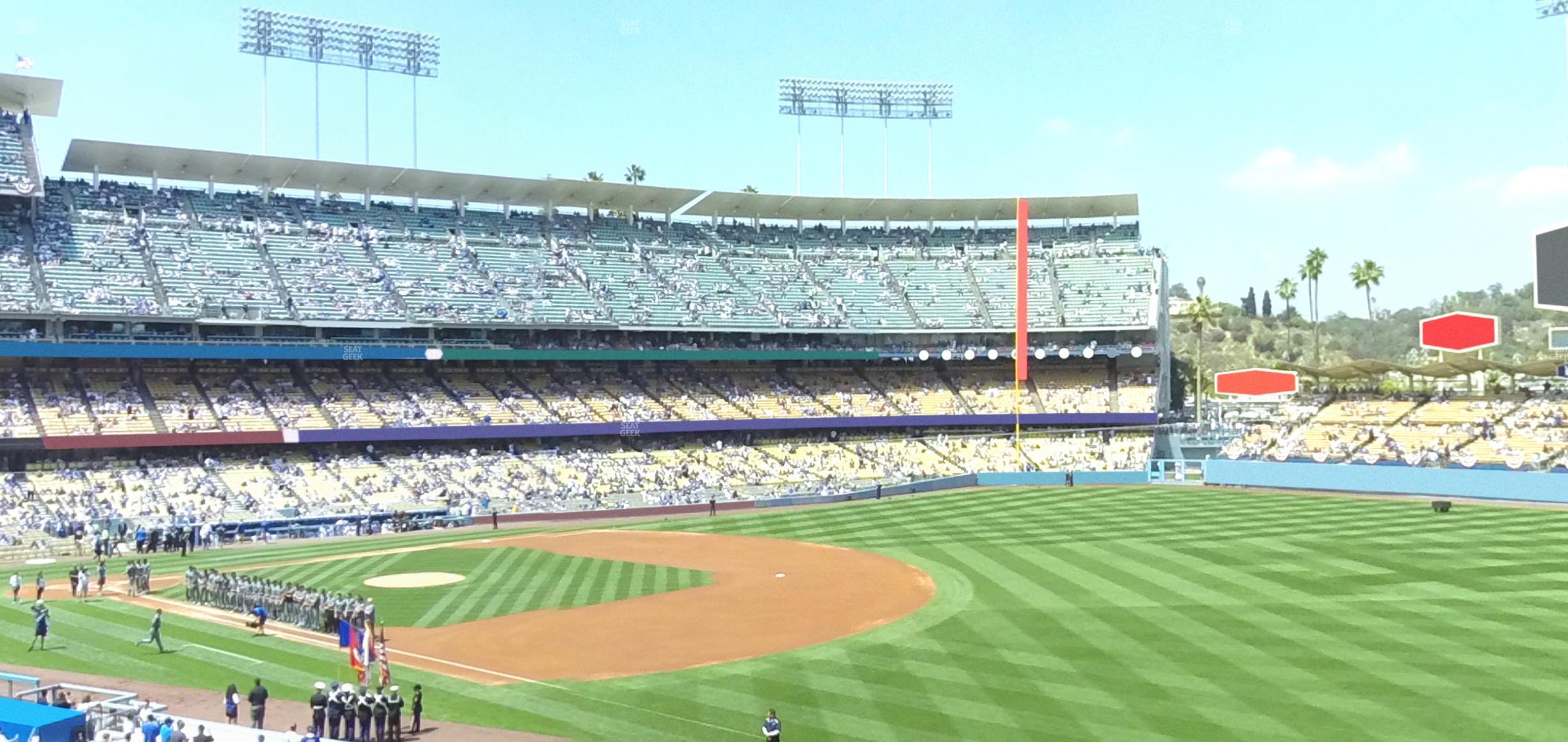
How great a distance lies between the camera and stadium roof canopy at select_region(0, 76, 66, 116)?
5909cm

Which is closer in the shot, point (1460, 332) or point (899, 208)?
point (1460, 332)

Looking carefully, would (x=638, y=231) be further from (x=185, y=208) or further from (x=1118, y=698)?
(x=1118, y=698)

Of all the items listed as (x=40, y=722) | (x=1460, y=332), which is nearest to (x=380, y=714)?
(x=40, y=722)

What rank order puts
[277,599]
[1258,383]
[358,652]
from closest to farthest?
[358,652], [277,599], [1258,383]

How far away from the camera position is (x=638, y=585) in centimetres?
3616

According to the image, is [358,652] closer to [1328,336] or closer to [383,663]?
[383,663]

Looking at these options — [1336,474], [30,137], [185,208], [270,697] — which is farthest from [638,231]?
[270,697]

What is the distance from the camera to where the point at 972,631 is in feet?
91.4

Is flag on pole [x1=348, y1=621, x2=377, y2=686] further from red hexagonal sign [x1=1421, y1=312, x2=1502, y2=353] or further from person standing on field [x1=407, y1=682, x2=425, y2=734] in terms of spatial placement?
red hexagonal sign [x1=1421, y1=312, x2=1502, y2=353]

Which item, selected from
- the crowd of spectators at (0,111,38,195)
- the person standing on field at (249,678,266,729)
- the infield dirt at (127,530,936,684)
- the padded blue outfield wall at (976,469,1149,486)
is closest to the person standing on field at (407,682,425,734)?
the person standing on field at (249,678,266,729)

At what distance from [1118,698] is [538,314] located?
2028 inches

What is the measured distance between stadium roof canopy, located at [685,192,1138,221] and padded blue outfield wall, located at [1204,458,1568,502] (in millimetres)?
25809

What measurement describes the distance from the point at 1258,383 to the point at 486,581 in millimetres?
47511

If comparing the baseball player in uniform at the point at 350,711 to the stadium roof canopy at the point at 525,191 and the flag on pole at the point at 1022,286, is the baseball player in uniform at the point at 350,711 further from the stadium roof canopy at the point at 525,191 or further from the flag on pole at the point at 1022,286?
the stadium roof canopy at the point at 525,191
